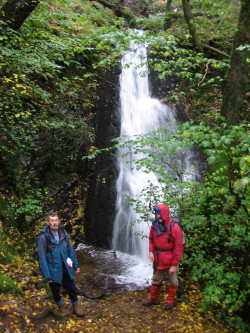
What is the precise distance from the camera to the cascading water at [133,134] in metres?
8.60

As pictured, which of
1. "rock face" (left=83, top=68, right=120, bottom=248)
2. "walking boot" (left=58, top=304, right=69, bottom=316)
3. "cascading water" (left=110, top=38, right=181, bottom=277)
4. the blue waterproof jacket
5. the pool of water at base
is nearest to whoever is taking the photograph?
the blue waterproof jacket

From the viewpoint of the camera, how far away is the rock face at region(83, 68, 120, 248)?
891cm

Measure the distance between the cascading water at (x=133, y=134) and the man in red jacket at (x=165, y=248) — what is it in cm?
231

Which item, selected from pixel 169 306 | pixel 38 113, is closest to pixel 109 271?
pixel 169 306

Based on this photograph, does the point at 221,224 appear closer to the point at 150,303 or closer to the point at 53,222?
the point at 150,303

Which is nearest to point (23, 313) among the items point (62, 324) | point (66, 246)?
point (62, 324)

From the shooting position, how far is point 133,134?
10.7m

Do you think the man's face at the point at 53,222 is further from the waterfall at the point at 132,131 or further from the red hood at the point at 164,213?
the waterfall at the point at 132,131

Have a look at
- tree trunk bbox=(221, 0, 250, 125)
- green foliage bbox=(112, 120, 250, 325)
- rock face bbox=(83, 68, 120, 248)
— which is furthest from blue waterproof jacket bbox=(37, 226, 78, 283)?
rock face bbox=(83, 68, 120, 248)

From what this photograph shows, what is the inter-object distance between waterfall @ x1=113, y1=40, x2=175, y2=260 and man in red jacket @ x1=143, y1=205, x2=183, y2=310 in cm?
253

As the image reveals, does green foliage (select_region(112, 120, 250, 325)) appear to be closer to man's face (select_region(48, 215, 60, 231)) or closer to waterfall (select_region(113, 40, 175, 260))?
man's face (select_region(48, 215, 60, 231))

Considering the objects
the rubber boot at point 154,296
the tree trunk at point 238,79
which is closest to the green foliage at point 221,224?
the rubber boot at point 154,296

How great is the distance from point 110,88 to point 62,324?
9.46m

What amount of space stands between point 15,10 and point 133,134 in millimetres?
5775
